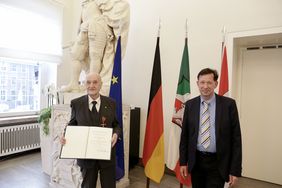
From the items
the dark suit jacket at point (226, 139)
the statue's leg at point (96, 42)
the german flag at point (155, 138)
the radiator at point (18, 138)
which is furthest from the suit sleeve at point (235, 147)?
the radiator at point (18, 138)

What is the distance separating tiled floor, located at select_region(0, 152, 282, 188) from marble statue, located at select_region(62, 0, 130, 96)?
4.36 feet

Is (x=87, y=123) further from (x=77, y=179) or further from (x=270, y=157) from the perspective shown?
(x=270, y=157)

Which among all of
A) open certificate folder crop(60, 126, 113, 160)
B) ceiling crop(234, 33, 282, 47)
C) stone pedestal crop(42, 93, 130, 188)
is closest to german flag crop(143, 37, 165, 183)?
stone pedestal crop(42, 93, 130, 188)

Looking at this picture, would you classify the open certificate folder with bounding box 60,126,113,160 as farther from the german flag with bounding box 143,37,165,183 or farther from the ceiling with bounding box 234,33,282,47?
the ceiling with bounding box 234,33,282,47

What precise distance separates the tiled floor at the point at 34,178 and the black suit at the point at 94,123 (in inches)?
46.6

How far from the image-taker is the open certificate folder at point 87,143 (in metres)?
1.69

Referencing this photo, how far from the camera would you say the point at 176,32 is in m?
3.39

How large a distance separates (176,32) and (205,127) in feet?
6.95

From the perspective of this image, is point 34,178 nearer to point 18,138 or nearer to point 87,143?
point 18,138

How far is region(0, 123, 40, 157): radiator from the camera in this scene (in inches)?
146

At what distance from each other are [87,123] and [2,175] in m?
2.25

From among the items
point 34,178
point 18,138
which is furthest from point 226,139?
point 18,138

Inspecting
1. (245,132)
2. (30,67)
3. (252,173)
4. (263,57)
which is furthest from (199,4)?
(30,67)

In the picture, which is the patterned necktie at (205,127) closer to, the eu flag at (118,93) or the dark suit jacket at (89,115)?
the dark suit jacket at (89,115)
